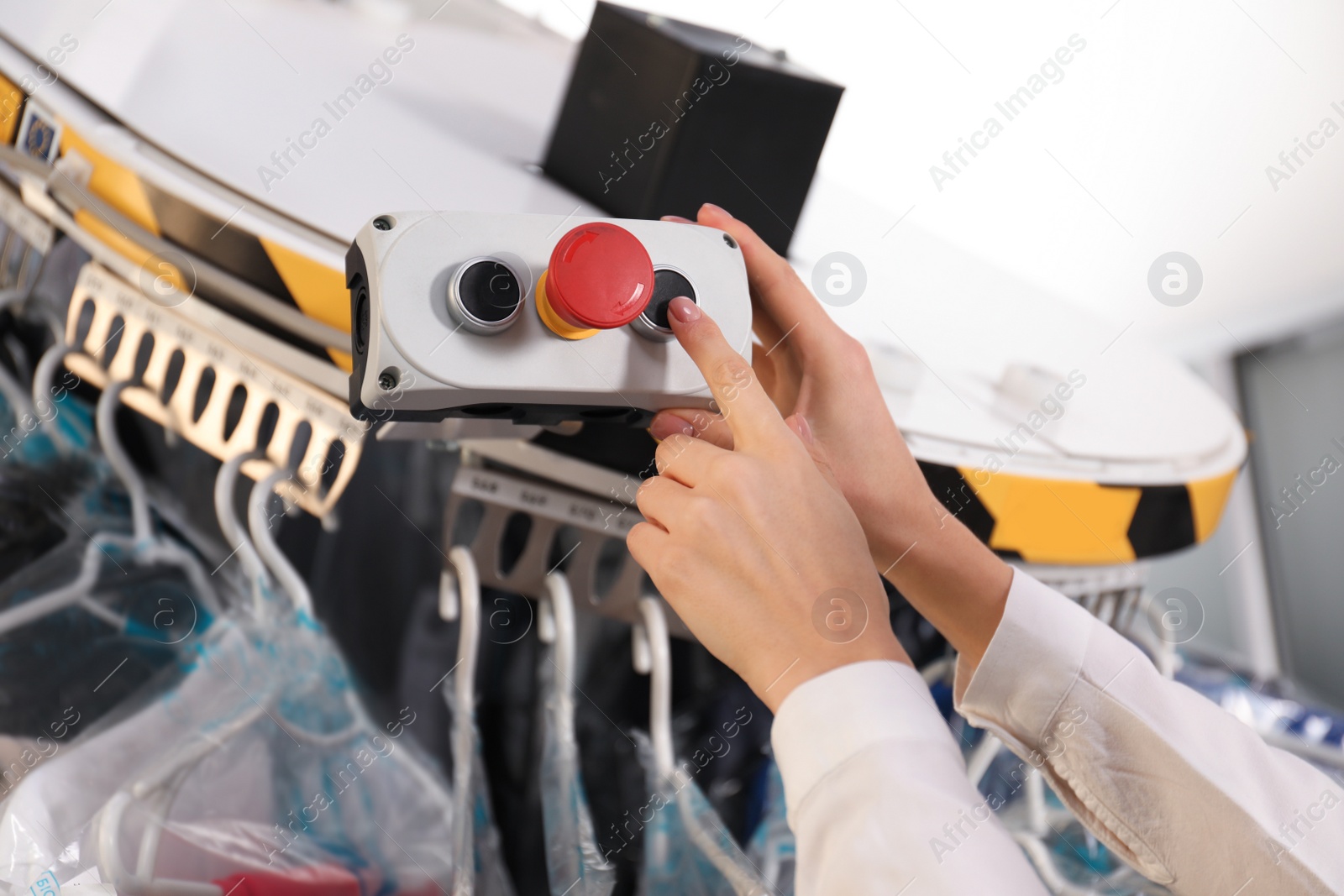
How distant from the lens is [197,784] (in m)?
0.52

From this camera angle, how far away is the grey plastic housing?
0.37 meters

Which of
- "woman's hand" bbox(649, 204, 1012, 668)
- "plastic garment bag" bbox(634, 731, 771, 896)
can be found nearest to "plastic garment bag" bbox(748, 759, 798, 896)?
"plastic garment bag" bbox(634, 731, 771, 896)

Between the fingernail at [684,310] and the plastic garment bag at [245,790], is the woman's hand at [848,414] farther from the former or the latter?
the plastic garment bag at [245,790]

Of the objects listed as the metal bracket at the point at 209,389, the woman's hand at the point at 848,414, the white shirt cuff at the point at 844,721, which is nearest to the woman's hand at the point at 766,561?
Result: the white shirt cuff at the point at 844,721

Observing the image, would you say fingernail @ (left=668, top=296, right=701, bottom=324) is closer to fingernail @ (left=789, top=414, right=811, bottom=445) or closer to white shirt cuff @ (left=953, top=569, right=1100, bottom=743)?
fingernail @ (left=789, top=414, right=811, bottom=445)

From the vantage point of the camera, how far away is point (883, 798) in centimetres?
31

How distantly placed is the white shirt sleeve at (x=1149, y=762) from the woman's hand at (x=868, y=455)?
34mm

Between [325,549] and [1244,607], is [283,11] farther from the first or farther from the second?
[1244,607]

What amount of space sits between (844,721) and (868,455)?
0.20 meters

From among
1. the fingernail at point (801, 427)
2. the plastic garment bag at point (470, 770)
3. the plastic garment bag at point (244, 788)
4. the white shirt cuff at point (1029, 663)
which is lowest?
the plastic garment bag at point (244, 788)

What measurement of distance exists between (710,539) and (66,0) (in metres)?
0.67

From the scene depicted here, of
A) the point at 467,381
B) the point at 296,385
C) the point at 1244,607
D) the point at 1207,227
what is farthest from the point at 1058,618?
the point at 1244,607

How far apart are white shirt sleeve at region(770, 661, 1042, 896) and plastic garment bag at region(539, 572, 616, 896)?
8.6 inches

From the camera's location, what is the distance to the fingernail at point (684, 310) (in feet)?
1.32
